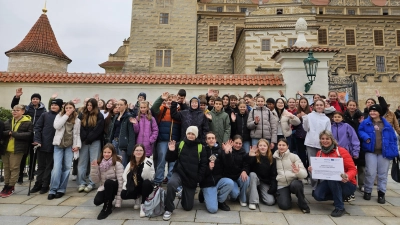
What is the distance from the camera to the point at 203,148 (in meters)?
4.14

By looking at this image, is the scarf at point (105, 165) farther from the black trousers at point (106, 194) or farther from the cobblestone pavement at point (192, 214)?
the cobblestone pavement at point (192, 214)

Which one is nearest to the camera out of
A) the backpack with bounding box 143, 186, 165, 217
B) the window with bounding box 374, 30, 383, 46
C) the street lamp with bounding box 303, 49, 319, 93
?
the backpack with bounding box 143, 186, 165, 217

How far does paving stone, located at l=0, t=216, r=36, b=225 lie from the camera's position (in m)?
3.51

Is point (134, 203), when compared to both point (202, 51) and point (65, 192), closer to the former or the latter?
point (65, 192)

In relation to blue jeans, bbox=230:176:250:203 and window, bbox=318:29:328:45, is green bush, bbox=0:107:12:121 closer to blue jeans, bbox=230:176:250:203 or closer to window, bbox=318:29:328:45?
blue jeans, bbox=230:176:250:203

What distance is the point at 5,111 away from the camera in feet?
28.1

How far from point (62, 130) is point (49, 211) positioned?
146 cm

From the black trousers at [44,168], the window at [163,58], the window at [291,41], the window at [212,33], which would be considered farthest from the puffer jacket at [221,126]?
the window at [212,33]

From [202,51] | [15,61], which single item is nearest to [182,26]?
[202,51]

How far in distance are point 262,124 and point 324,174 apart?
4.98 ft

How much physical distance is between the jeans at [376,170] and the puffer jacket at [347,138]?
1.01ft

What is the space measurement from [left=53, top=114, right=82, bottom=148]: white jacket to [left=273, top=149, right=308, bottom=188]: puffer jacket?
3.65 metres

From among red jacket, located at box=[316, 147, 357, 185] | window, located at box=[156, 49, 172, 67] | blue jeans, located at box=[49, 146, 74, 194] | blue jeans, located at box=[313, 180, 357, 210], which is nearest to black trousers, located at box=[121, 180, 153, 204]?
blue jeans, located at box=[49, 146, 74, 194]

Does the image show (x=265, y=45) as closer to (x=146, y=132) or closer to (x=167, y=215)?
(x=146, y=132)
